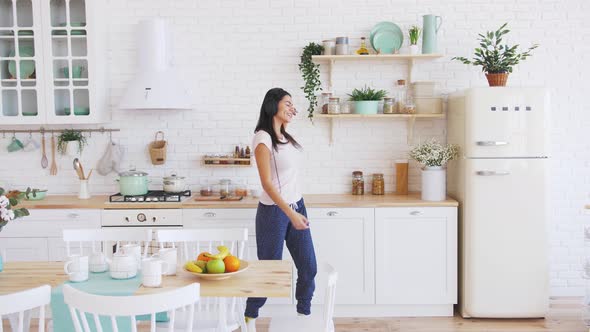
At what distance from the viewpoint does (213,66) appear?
4.83 m

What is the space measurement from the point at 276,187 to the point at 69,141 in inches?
82.8

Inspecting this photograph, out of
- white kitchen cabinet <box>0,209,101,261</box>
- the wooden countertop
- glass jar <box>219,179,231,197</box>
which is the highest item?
glass jar <box>219,179,231,197</box>

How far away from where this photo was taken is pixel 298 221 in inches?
140

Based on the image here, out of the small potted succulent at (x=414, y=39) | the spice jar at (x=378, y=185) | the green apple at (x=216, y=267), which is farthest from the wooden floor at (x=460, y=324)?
the small potted succulent at (x=414, y=39)

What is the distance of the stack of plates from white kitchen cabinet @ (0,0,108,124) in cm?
216

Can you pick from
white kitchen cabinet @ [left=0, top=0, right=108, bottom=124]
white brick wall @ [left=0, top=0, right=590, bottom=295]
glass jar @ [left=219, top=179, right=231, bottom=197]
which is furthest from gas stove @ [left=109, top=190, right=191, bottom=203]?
white kitchen cabinet @ [left=0, top=0, right=108, bottom=124]

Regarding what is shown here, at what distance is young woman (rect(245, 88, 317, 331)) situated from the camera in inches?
140

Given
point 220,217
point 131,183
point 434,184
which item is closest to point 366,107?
point 434,184

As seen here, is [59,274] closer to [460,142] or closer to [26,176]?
[26,176]

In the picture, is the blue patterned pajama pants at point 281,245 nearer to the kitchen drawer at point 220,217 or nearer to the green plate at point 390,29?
the kitchen drawer at point 220,217

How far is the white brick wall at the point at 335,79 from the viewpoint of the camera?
477 cm

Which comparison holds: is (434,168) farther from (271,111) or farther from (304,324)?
(304,324)

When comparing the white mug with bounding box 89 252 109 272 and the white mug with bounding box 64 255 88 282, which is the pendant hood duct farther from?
the white mug with bounding box 64 255 88 282

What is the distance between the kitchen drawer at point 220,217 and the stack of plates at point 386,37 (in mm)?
1647
